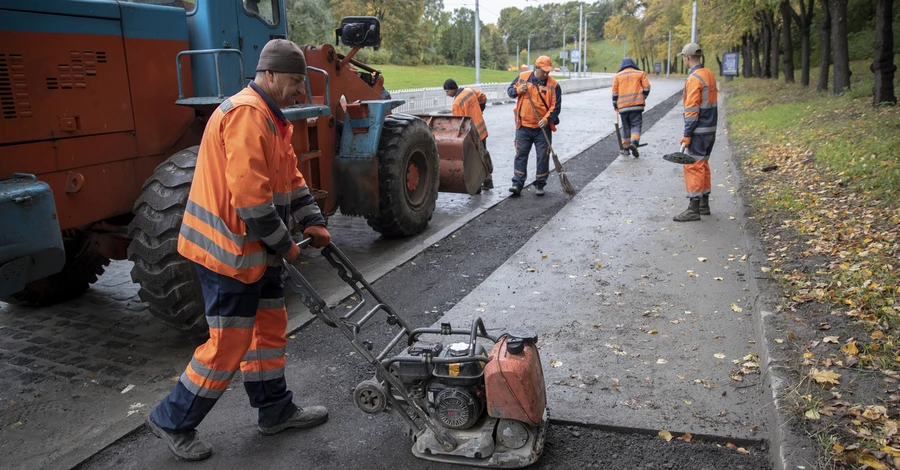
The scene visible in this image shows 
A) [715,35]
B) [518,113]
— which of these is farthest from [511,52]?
[518,113]

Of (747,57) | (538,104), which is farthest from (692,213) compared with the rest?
(747,57)

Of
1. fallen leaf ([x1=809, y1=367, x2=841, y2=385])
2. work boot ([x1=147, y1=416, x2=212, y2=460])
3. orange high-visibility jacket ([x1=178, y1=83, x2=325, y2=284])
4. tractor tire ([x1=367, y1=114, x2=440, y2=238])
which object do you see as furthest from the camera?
tractor tire ([x1=367, y1=114, x2=440, y2=238])

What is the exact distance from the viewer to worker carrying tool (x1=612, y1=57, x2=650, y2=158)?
12641 mm

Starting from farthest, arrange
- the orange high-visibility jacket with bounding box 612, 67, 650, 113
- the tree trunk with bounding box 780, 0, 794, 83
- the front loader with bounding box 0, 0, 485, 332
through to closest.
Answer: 1. the tree trunk with bounding box 780, 0, 794, 83
2. the orange high-visibility jacket with bounding box 612, 67, 650, 113
3. the front loader with bounding box 0, 0, 485, 332

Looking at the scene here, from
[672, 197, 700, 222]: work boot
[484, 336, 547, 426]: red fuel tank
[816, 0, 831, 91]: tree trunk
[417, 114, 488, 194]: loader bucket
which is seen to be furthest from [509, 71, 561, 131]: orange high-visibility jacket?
[816, 0, 831, 91]: tree trunk

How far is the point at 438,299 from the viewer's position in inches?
222

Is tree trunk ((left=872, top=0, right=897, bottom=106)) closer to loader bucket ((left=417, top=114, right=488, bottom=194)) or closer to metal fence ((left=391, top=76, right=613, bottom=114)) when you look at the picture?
metal fence ((left=391, top=76, right=613, bottom=114))

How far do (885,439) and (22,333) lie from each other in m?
5.61

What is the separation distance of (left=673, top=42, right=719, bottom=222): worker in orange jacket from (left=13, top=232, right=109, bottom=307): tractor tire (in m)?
6.12

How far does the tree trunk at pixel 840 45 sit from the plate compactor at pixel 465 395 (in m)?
16.7

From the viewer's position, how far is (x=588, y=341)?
4.62 m

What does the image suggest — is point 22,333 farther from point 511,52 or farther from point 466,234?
point 511,52

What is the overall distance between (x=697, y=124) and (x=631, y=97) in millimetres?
5289

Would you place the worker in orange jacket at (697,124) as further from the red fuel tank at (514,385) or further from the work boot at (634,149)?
the red fuel tank at (514,385)
